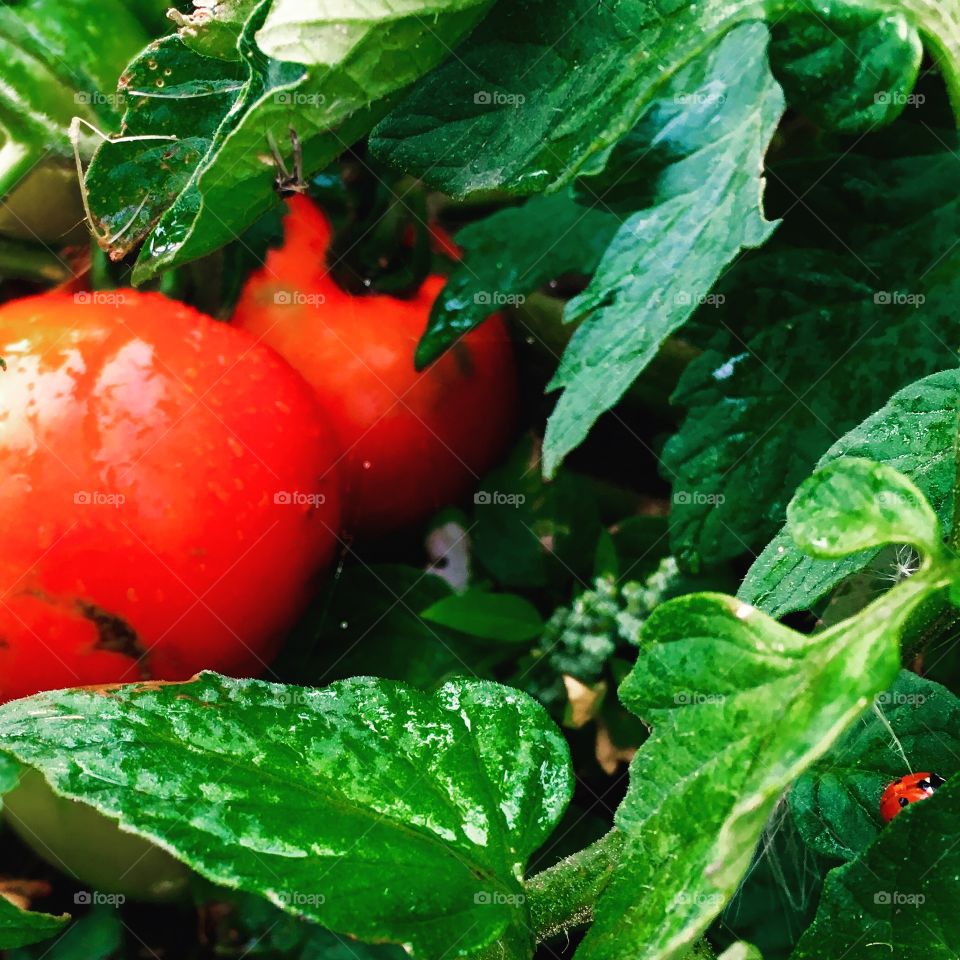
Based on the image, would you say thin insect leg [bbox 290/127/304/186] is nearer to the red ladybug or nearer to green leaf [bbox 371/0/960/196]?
green leaf [bbox 371/0/960/196]

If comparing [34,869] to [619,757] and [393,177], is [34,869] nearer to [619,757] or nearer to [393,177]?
[619,757]

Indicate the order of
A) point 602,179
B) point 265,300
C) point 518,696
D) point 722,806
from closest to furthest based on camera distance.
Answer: point 722,806 → point 518,696 → point 602,179 → point 265,300

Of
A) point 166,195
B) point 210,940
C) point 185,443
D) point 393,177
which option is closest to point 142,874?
point 210,940

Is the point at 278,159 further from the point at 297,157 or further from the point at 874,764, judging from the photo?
the point at 874,764

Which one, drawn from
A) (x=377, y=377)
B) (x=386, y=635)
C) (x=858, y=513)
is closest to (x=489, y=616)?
(x=386, y=635)

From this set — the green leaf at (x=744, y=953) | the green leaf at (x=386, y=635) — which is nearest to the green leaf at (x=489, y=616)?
the green leaf at (x=386, y=635)
